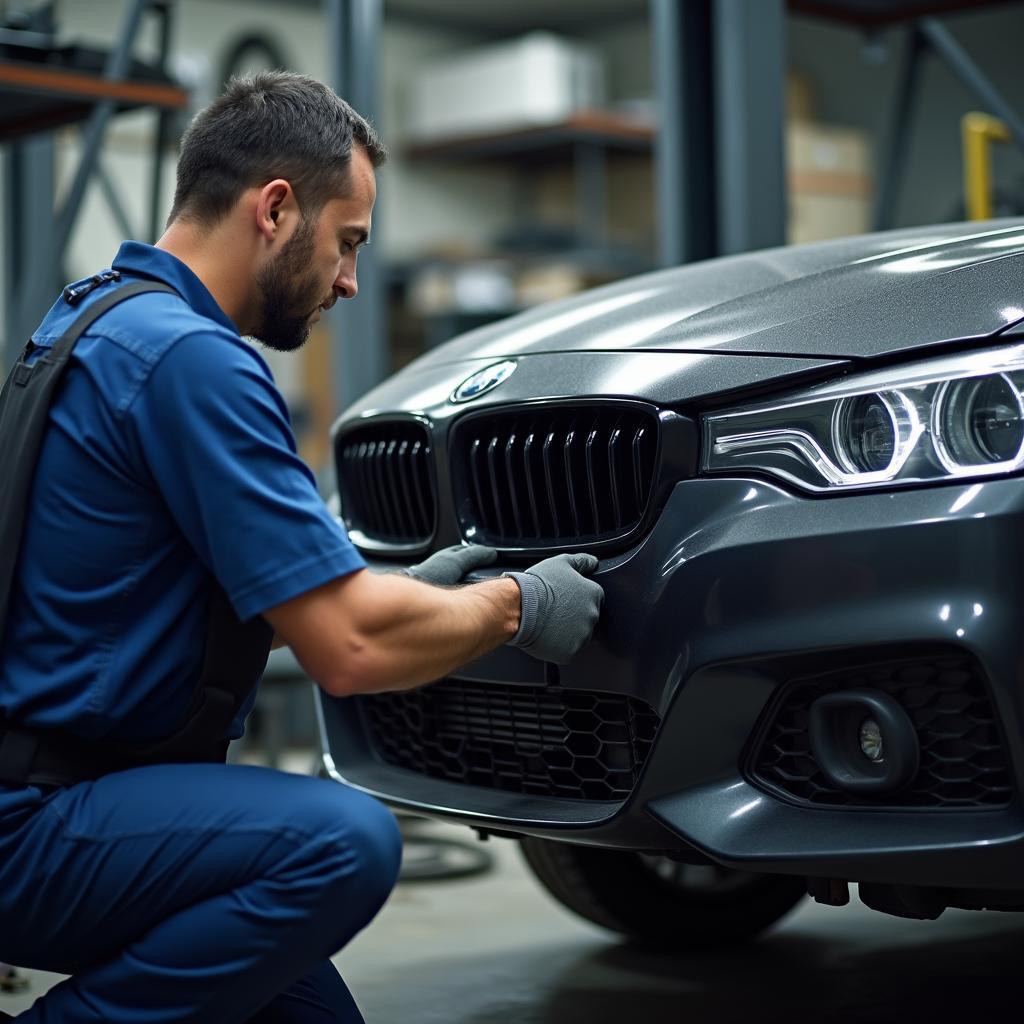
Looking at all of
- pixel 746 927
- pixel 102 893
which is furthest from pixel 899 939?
pixel 102 893

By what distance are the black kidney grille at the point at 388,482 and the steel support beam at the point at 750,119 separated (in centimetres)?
142

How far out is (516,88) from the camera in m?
9.91

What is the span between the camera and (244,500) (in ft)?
5.08

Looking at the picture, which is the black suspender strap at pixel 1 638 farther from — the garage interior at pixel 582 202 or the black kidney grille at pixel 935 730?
the garage interior at pixel 582 202

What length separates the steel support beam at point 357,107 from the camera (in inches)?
175

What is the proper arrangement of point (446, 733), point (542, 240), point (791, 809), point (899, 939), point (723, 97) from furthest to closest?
point (542, 240)
point (723, 97)
point (899, 939)
point (446, 733)
point (791, 809)

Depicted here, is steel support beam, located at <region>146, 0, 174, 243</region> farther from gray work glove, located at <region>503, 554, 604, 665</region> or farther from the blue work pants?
the blue work pants

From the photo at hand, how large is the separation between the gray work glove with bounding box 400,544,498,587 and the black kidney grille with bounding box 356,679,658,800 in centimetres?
16

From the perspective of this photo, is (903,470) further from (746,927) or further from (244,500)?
(746,927)

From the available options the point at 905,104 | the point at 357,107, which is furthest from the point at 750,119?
the point at 357,107

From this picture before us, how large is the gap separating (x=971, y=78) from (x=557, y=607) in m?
2.96

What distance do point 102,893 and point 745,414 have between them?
0.83 metres

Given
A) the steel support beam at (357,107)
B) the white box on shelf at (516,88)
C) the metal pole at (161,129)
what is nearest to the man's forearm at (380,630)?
the steel support beam at (357,107)

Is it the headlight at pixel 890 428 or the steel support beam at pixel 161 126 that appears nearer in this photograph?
the headlight at pixel 890 428
